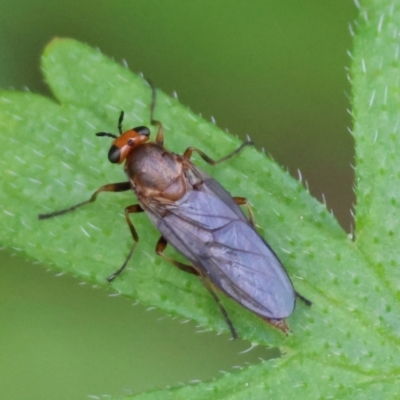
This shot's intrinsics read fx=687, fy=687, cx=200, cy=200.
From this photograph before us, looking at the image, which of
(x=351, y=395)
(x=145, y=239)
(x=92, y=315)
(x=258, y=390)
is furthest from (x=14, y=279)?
(x=351, y=395)

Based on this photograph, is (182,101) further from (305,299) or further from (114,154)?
(305,299)

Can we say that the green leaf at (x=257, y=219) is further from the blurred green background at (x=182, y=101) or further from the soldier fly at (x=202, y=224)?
the blurred green background at (x=182, y=101)

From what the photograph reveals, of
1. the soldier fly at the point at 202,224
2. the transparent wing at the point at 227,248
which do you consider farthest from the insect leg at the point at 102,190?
the transparent wing at the point at 227,248

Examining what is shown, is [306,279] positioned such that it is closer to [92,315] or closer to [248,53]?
[92,315]

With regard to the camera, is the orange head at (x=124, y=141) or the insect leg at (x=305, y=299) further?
the orange head at (x=124, y=141)

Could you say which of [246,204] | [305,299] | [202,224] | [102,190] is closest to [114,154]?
[102,190]

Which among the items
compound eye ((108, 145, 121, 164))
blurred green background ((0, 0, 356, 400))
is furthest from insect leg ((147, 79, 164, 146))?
blurred green background ((0, 0, 356, 400))

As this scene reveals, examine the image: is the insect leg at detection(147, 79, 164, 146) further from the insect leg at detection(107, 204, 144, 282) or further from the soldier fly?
the insect leg at detection(107, 204, 144, 282)
